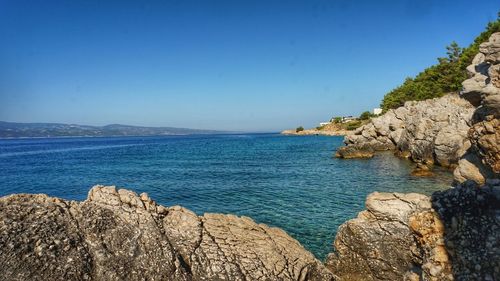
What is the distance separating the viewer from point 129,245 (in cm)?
1267

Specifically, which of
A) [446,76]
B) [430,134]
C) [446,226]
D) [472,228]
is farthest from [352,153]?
[472,228]

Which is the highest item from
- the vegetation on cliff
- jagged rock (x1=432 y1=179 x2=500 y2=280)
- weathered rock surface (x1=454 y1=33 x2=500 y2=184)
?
the vegetation on cliff

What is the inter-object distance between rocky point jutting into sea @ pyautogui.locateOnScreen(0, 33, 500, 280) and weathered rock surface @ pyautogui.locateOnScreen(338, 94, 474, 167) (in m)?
30.9

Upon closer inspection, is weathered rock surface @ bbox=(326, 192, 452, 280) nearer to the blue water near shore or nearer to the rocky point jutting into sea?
the rocky point jutting into sea

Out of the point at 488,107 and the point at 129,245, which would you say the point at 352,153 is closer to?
the point at 488,107

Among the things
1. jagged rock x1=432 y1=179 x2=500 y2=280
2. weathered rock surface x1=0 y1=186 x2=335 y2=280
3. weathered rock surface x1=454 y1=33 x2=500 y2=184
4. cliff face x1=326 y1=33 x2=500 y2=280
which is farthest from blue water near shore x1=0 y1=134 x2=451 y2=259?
jagged rock x1=432 y1=179 x2=500 y2=280

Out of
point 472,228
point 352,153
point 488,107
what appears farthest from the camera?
point 352,153

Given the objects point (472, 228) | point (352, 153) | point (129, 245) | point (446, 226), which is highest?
point (472, 228)

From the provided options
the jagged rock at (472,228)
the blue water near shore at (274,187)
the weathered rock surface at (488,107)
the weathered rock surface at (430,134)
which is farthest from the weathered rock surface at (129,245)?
the weathered rock surface at (430,134)

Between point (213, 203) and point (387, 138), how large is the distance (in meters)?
61.1

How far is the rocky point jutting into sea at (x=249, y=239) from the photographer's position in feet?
30.2

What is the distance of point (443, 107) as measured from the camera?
194ft

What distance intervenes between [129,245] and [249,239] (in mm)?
4744

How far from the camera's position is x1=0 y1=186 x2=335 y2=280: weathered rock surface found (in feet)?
38.1
